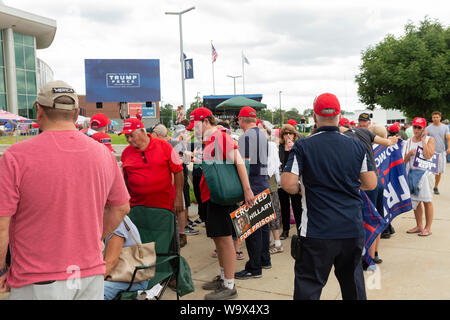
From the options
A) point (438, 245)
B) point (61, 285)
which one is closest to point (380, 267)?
point (438, 245)

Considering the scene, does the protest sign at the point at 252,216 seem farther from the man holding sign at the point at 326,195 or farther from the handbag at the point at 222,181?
the man holding sign at the point at 326,195

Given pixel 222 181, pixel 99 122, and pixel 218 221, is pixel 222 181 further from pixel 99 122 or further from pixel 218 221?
pixel 99 122

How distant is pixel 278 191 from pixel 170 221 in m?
2.73

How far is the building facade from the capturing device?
1762 inches

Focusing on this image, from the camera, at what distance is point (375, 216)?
4.34m

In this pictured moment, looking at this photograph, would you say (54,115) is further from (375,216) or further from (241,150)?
(375,216)

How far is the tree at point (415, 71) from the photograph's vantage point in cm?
2372

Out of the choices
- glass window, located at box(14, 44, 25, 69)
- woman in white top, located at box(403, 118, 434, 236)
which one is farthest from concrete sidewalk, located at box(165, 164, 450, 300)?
glass window, located at box(14, 44, 25, 69)

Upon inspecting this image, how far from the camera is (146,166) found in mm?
4242

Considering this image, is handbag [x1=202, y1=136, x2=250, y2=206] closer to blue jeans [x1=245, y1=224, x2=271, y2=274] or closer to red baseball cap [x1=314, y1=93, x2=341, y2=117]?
blue jeans [x1=245, y1=224, x2=271, y2=274]

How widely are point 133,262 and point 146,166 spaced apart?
1407 mm

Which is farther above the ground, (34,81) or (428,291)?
(34,81)

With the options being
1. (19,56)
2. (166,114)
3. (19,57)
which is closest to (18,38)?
(19,56)

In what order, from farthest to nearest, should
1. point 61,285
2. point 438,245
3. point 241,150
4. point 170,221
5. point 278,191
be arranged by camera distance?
1. point 278,191
2. point 438,245
3. point 241,150
4. point 170,221
5. point 61,285
